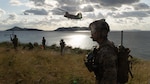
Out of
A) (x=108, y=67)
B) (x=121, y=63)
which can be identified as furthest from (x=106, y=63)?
(x=121, y=63)

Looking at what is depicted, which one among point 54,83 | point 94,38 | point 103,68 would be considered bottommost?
point 54,83

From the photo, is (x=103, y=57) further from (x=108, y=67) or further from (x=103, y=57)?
(x=108, y=67)

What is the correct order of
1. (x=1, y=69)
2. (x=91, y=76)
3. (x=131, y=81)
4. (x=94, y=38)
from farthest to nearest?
(x=1, y=69)
(x=91, y=76)
(x=131, y=81)
(x=94, y=38)

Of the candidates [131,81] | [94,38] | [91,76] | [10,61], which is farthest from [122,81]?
[10,61]

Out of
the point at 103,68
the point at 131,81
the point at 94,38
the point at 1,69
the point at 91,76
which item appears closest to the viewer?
the point at 103,68

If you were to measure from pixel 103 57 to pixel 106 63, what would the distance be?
3.2 inches

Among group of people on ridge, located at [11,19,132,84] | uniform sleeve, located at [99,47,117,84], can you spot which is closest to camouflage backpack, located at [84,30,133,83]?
group of people on ridge, located at [11,19,132,84]

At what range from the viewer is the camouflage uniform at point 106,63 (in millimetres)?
3223

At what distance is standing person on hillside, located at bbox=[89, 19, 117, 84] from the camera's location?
323 cm

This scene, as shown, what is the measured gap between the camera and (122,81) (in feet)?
11.7

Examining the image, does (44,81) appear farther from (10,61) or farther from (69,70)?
(10,61)

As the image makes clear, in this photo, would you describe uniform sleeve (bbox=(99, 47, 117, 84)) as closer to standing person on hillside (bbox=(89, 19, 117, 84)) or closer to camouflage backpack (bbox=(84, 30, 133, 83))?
standing person on hillside (bbox=(89, 19, 117, 84))

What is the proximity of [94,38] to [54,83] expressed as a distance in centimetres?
861

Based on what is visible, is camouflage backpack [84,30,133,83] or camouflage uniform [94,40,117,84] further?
camouflage backpack [84,30,133,83]
